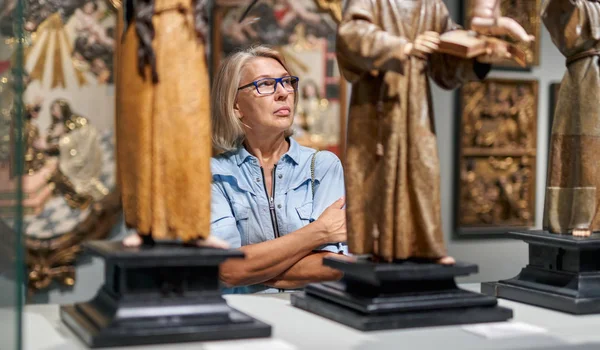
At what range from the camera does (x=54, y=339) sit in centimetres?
179

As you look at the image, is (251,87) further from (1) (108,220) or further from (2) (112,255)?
(1) (108,220)

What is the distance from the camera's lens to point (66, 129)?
385 centimetres

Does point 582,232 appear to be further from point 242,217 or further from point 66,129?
point 66,129

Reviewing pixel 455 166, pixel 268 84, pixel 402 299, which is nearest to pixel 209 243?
pixel 402 299

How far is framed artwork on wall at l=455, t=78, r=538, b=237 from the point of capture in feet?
14.6

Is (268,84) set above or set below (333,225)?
above

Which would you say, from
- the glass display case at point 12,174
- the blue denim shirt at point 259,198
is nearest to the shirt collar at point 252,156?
the blue denim shirt at point 259,198

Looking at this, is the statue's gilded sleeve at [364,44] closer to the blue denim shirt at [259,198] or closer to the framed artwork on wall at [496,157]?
the blue denim shirt at [259,198]

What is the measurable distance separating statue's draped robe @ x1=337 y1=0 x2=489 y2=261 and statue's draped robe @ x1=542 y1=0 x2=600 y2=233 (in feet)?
1.51

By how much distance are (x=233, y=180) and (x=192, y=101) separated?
0.87 m

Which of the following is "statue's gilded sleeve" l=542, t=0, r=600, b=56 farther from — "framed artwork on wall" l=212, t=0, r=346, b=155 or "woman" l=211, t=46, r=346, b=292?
"framed artwork on wall" l=212, t=0, r=346, b=155

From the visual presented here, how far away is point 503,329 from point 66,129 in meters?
2.57

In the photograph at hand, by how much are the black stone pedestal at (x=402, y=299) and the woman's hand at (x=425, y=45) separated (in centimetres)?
50

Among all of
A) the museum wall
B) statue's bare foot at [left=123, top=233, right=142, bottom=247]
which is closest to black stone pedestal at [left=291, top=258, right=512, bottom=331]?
statue's bare foot at [left=123, top=233, right=142, bottom=247]
